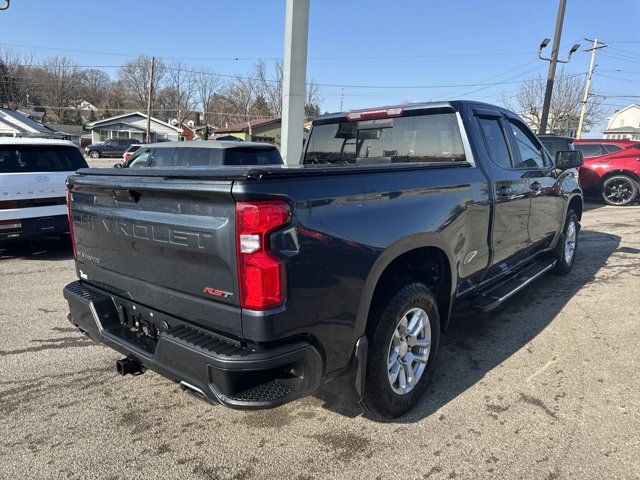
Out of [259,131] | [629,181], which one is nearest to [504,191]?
[629,181]

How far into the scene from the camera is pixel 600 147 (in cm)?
1383

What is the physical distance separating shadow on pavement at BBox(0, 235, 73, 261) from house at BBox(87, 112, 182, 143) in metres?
53.1

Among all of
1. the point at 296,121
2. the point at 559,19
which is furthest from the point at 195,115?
the point at 296,121

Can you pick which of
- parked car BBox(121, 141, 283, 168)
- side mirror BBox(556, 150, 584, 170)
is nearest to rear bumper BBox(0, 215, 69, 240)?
parked car BBox(121, 141, 283, 168)

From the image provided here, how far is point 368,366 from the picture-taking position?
2.60 meters

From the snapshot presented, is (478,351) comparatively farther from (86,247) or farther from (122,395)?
(86,247)

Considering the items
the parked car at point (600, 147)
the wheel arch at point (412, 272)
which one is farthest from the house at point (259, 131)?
the wheel arch at point (412, 272)

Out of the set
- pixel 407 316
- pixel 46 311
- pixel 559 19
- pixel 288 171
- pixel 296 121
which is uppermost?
pixel 559 19

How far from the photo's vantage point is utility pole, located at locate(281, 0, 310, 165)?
786cm

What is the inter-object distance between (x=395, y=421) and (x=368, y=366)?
0.54 metres

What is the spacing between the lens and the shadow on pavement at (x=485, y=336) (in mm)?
3148

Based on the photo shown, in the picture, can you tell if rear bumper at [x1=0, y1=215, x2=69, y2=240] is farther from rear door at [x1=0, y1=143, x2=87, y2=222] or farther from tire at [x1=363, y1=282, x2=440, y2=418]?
tire at [x1=363, y1=282, x2=440, y2=418]

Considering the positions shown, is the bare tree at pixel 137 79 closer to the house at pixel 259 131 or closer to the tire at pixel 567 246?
the house at pixel 259 131

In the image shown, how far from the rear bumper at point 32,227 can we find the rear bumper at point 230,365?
16.5ft
